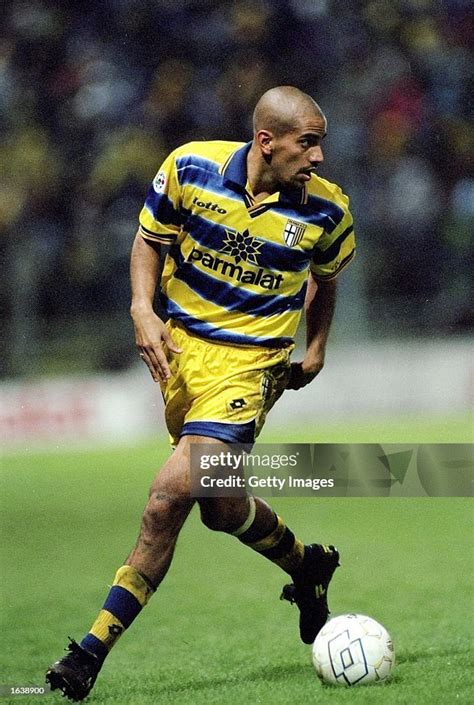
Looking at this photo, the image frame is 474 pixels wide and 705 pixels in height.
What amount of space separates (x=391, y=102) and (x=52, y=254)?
221 cm

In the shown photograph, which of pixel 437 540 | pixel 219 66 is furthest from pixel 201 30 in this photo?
pixel 437 540

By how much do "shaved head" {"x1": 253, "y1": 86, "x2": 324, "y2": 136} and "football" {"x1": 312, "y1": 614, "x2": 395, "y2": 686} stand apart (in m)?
1.46

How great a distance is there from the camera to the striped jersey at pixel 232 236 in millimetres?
3857

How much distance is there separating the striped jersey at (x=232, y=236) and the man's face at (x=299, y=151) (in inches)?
3.2

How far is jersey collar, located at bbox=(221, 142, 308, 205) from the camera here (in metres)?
3.84

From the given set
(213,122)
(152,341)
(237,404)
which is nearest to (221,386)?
(237,404)

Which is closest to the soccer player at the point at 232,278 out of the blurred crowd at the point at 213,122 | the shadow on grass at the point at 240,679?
the shadow on grass at the point at 240,679

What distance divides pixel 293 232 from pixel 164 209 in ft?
1.31

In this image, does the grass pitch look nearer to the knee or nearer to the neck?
the knee

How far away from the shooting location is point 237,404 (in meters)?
3.76

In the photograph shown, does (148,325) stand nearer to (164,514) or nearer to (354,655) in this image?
(164,514)

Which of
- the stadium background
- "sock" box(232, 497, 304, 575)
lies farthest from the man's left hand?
the stadium background

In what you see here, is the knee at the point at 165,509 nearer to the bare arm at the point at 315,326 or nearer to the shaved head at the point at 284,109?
the bare arm at the point at 315,326

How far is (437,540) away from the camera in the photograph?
5.94 metres
